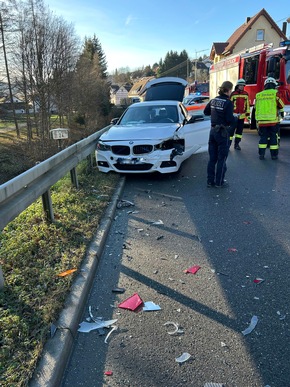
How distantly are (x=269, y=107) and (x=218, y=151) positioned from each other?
3091 millimetres

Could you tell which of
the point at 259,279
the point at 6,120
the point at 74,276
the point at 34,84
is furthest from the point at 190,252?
the point at 6,120

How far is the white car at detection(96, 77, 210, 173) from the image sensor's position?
679 centimetres

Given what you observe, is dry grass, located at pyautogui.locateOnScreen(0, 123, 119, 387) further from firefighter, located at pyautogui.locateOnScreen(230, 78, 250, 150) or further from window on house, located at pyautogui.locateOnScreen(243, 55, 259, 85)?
window on house, located at pyautogui.locateOnScreen(243, 55, 259, 85)

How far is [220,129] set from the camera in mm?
6406

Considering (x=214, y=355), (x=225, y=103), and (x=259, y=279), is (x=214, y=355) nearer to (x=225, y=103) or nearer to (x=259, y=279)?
(x=259, y=279)

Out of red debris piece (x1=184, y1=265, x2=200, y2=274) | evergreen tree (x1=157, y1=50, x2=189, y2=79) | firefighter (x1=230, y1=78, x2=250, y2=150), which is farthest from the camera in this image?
evergreen tree (x1=157, y1=50, x2=189, y2=79)

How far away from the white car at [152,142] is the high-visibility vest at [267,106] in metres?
1.54

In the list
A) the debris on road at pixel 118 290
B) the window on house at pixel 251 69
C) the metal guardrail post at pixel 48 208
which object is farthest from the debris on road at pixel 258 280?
the window on house at pixel 251 69

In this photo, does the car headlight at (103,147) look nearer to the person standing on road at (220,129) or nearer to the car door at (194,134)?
the car door at (194,134)

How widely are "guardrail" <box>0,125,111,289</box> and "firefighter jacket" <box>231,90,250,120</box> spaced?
6.33 metres

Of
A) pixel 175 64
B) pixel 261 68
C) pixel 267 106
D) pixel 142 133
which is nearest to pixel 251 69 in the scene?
pixel 261 68

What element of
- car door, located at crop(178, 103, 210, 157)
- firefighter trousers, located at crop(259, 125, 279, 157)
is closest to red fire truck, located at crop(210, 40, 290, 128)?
firefighter trousers, located at crop(259, 125, 279, 157)

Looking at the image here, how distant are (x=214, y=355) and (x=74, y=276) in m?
1.52

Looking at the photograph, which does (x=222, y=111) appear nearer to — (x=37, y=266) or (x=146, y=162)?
(x=146, y=162)
